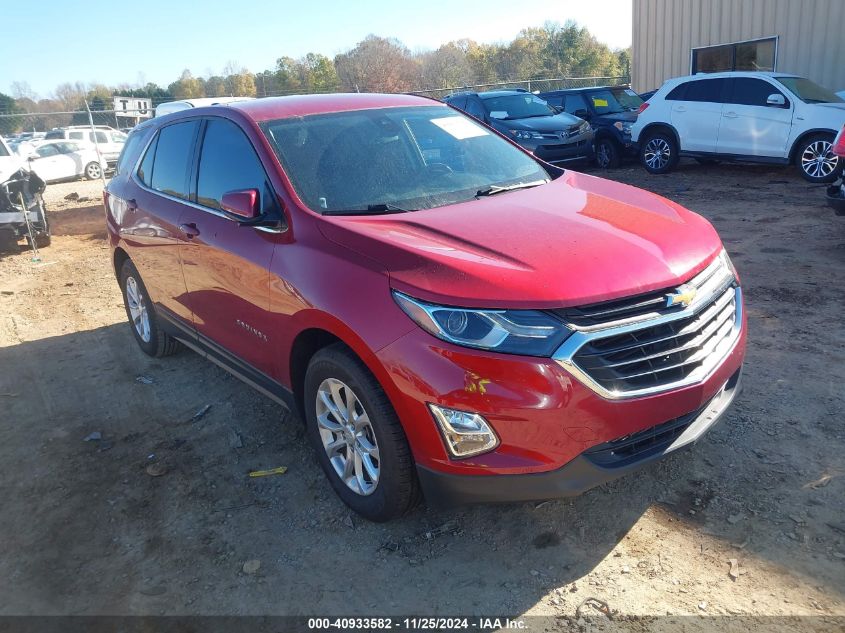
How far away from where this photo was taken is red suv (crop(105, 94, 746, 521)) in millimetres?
2494

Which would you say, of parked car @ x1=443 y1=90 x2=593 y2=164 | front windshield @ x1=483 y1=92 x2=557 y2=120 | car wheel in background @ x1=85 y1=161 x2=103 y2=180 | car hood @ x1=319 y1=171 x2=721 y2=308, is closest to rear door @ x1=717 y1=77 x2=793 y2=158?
parked car @ x1=443 y1=90 x2=593 y2=164

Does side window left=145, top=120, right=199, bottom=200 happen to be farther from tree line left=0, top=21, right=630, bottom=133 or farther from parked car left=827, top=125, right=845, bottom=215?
tree line left=0, top=21, right=630, bottom=133

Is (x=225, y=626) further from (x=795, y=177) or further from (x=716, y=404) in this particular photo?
(x=795, y=177)

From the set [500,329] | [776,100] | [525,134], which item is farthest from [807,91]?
[500,329]

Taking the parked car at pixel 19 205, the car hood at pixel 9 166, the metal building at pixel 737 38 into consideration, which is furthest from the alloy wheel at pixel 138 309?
the metal building at pixel 737 38

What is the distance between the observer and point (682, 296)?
105 inches

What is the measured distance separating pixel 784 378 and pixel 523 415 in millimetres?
2499

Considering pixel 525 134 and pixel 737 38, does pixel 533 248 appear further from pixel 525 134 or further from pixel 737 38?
pixel 737 38

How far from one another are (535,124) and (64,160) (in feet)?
51.8

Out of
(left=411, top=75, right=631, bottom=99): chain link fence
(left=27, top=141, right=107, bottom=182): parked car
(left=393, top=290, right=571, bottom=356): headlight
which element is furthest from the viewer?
(left=411, top=75, right=631, bottom=99): chain link fence

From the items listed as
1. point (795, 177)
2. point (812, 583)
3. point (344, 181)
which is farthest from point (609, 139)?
point (812, 583)

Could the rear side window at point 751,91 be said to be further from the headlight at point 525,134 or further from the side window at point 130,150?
the side window at point 130,150

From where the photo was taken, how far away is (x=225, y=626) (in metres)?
2.63

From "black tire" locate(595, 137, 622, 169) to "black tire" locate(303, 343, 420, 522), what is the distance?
12.2m
